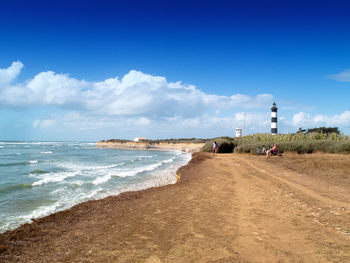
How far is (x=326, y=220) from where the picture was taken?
609 cm

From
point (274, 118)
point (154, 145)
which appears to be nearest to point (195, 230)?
point (274, 118)

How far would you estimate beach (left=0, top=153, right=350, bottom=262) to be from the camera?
431 cm

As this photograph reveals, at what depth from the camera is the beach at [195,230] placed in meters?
4.31

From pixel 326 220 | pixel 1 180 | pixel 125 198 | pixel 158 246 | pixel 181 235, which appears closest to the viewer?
pixel 158 246

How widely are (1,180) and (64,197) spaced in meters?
6.72

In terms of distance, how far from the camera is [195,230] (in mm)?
5508

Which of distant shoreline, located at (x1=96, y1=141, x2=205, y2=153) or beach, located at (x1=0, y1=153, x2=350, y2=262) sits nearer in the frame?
beach, located at (x1=0, y1=153, x2=350, y2=262)

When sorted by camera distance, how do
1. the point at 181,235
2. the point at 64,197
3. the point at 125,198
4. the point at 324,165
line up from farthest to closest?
the point at 324,165, the point at 64,197, the point at 125,198, the point at 181,235

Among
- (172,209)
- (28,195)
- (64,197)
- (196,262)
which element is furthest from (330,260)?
(28,195)

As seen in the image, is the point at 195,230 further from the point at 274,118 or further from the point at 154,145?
the point at 154,145

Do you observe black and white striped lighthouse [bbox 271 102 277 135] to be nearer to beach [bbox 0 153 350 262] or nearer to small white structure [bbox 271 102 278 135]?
small white structure [bbox 271 102 278 135]

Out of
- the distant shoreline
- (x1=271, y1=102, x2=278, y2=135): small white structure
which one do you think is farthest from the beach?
the distant shoreline

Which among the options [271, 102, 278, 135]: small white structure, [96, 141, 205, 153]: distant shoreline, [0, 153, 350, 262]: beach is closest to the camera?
[0, 153, 350, 262]: beach

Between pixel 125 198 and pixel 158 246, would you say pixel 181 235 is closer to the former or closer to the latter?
pixel 158 246
